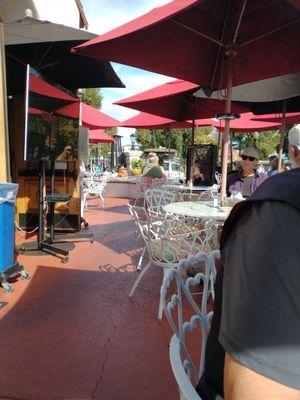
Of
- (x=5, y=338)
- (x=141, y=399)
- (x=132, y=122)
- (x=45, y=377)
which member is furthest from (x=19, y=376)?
(x=132, y=122)

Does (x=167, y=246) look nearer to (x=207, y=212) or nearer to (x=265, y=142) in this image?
(x=207, y=212)

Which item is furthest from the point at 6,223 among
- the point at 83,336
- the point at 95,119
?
the point at 95,119

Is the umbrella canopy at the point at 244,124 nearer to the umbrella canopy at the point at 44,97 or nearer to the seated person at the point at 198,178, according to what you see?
the seated person at the point at 198,178

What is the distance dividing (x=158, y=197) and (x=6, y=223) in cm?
271

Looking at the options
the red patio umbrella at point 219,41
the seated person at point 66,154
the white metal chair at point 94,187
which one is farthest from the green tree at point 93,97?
the red patio umbrella at point 219,41

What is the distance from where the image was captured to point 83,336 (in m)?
2.64

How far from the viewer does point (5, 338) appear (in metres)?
2.57

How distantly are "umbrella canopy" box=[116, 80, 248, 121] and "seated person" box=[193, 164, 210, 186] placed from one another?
1030 mm

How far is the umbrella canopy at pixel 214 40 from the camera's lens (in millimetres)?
3035

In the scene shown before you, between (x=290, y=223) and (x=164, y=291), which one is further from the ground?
(x=290, y=223)

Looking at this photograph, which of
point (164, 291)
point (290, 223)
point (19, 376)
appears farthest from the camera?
point (19, 376)

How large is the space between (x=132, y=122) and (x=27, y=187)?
4.29 meters

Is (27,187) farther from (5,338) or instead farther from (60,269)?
(5,338)

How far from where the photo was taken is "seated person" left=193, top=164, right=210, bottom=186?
7.31 meters
